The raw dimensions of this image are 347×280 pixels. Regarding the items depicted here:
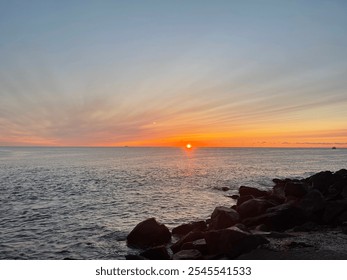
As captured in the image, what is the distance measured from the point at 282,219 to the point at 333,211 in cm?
392

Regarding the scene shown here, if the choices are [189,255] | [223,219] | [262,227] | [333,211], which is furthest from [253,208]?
[189,255]

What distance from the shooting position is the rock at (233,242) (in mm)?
14508

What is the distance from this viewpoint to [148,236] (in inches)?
747

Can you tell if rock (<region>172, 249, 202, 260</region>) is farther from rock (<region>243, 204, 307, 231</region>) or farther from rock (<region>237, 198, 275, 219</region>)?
rock (<region>237, 198, 275, 219</region>)

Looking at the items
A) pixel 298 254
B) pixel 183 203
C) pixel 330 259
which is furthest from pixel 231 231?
pixel 183 203

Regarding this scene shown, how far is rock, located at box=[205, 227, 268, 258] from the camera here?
14508 millimetres

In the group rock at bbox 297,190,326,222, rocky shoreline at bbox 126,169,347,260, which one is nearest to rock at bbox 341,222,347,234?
rocky shoreline at bbox 126,169,347,260

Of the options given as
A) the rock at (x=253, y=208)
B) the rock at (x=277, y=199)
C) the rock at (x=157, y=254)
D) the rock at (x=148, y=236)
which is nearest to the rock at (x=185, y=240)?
the rock at (x=148, y=236)

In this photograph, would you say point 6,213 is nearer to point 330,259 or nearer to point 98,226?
point 98,226

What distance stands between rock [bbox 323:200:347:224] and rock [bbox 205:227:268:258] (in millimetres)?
7934

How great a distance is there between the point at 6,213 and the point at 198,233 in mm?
20765

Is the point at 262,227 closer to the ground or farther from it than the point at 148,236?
farther from it

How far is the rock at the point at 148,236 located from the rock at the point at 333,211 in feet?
36.9

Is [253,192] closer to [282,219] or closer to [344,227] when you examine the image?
[282,219]
